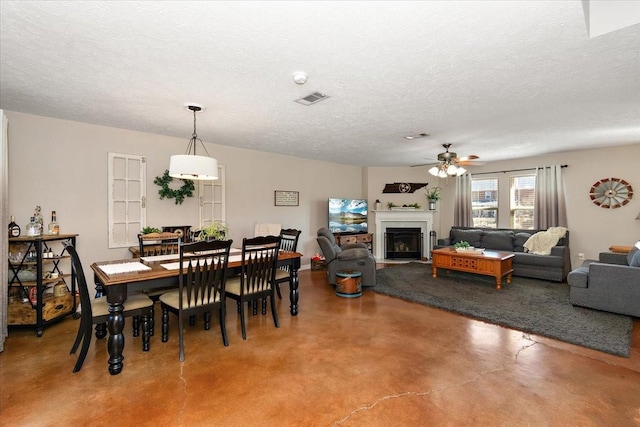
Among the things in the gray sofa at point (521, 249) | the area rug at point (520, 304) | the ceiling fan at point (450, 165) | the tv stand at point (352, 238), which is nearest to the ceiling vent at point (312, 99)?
the ceiling fan at point (450, 165)

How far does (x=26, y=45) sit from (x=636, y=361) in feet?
17.4

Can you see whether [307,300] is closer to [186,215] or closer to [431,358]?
[431,358]

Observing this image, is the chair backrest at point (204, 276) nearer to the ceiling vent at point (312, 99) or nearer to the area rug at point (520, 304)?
the ceiling vent at point (312, 99)

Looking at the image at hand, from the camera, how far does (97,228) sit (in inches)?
159

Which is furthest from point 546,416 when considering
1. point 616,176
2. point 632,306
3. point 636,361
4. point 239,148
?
point 616,176

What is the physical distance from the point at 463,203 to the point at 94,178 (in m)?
7.25

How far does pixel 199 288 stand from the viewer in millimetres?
2758

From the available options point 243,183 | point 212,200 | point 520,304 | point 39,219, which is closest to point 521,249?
point 520,304

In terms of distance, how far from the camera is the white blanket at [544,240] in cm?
547

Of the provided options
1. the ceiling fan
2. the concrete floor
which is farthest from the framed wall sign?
the concrete floor

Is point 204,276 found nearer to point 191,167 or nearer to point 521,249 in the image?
point 191,167

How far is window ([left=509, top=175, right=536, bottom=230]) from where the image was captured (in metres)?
6.47

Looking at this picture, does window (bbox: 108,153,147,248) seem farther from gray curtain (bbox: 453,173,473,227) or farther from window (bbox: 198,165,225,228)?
gray curtain (bbox: 453,173,473,227)

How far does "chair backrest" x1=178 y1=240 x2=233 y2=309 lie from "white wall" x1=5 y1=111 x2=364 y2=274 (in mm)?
2121
